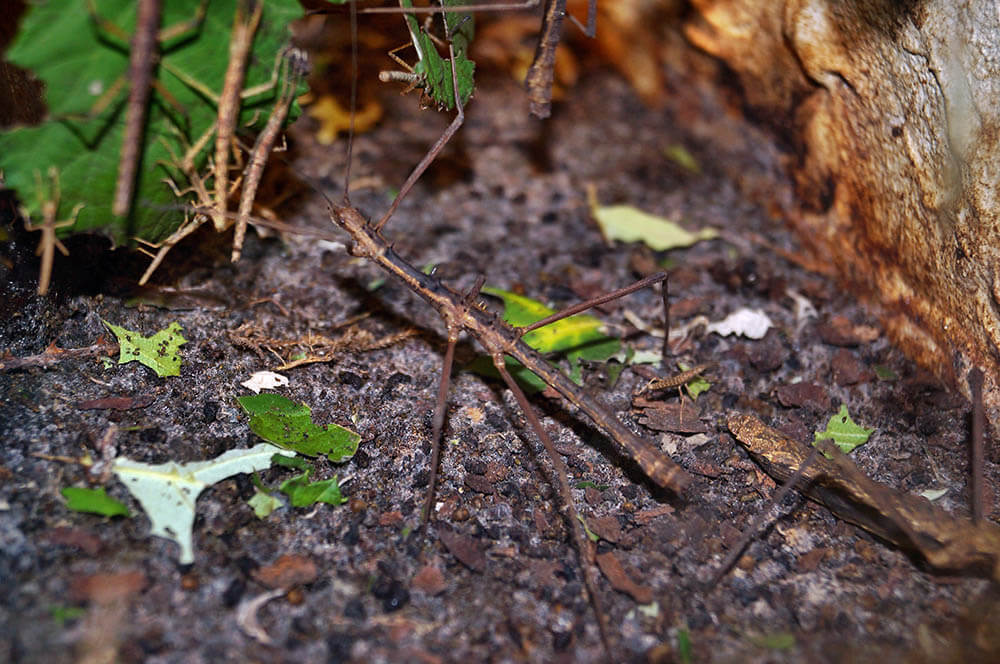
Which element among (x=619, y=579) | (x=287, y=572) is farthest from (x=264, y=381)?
(x=619, y=579)

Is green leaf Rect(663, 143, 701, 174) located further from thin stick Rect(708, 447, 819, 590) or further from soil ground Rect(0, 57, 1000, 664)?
thin stick Rect(708, 447, 819, 590)

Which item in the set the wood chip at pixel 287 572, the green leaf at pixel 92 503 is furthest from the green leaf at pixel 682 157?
the green leaf at pixel 92 503

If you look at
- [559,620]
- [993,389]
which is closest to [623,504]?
[559,620]

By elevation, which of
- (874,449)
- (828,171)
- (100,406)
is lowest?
(100,406)

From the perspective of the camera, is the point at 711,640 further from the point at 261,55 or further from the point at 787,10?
the point at 787,10

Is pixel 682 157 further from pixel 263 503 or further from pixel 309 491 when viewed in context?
pixel 263 503

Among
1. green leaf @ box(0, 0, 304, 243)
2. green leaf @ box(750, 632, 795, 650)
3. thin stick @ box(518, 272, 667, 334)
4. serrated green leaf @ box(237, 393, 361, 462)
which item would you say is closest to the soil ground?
green leaf @ box(750, 632, 795, 650)
